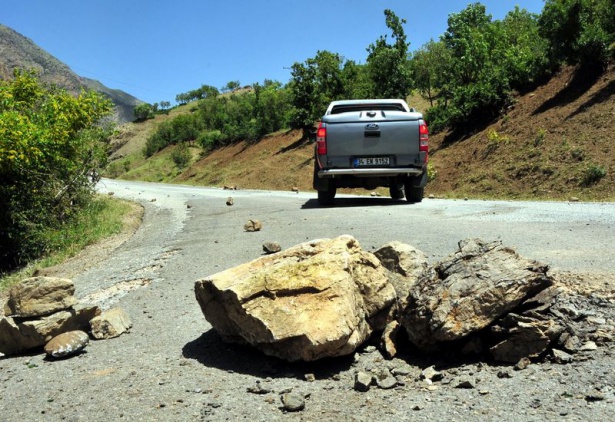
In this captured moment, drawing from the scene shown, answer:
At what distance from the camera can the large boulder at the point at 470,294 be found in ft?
10.6

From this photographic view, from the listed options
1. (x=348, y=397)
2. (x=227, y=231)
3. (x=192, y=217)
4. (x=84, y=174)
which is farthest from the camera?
(x=84, y=174)

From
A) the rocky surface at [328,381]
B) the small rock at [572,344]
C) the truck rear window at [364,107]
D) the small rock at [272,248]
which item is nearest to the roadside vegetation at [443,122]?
the truck rear window at [364,107]

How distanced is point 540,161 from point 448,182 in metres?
3.77

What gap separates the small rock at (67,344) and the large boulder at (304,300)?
105 centimetres

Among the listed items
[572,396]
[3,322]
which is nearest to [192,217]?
[3,322]

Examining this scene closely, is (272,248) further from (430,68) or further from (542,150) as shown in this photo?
(430,68)

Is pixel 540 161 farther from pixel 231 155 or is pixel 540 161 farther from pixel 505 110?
pixel 231 155

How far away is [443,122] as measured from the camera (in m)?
25.3

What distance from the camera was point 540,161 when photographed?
1666 cm

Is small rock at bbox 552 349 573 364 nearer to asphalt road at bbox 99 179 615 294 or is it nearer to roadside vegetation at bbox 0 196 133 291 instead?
asphalt road at bbox 99 179 615 294

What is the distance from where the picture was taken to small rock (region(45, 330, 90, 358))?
407 centimetres

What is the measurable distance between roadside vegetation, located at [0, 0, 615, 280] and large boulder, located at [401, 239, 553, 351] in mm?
11458

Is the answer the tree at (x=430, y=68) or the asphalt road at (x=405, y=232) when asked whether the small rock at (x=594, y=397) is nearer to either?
the asphalt road at (x=405, y=232)

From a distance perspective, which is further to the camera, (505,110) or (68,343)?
(505,110)
